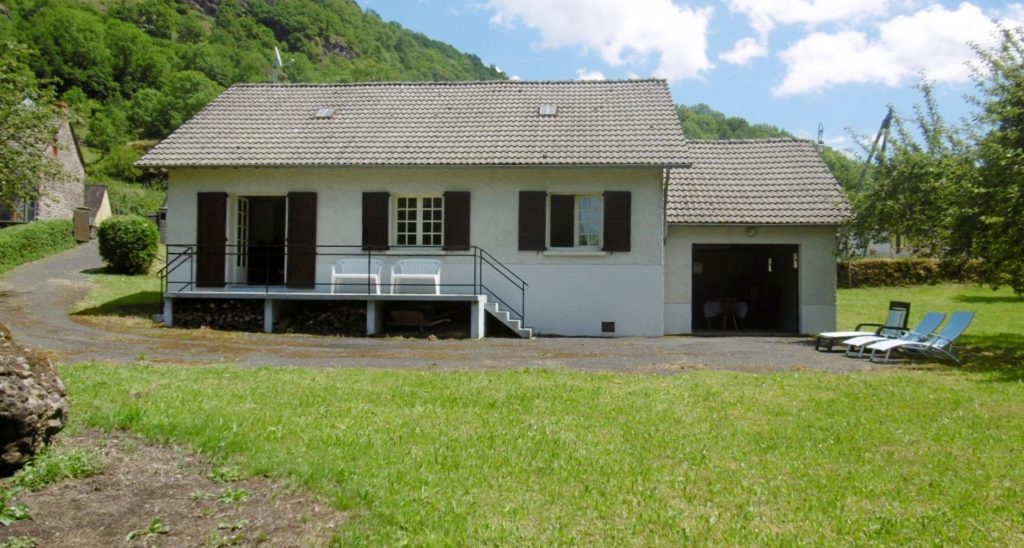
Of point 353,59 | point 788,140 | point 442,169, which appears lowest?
point 442,169

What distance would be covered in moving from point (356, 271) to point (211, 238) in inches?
128

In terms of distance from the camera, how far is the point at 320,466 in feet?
17.2

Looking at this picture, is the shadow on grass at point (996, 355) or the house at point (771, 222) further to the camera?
the house at point (771, 222)

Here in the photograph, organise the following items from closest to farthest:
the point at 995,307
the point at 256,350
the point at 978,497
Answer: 1. the point at 978,497
2. the point at 256,350
3. the point at 995,307

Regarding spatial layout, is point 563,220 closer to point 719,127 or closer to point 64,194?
point 64,194

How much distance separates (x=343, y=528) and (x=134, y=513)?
1243 mm

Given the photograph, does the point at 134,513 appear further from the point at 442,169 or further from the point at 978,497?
the point at 442,169

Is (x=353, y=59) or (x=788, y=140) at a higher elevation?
(x=353, y=59)

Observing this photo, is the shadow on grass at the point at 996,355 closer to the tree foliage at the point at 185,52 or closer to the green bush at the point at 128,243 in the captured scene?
the green bush at the point at 128,243

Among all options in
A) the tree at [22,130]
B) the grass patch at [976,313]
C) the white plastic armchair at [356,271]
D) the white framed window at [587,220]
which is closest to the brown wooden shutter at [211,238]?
the white plastic armchair at [356,271]

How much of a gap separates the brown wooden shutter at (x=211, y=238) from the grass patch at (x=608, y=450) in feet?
24.3

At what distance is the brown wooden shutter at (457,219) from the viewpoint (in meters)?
16.4

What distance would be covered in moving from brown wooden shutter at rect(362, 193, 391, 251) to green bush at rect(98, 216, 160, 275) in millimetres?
9905

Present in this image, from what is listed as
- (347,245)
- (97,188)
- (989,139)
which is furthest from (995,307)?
(97,188)
